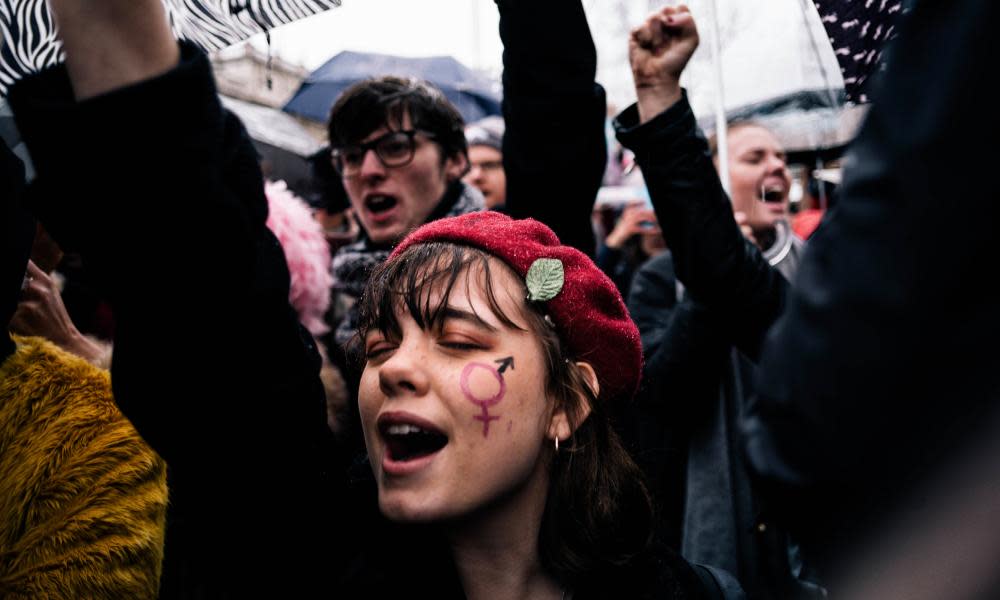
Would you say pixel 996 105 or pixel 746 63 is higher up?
pixel 996 105

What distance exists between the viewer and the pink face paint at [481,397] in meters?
1.26

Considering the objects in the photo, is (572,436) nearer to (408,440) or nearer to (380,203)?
(408,440)

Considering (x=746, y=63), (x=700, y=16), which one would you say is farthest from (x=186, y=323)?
(x=746, y=63)

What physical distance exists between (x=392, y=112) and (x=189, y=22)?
1229 mm

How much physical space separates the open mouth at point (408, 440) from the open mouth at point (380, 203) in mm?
1281

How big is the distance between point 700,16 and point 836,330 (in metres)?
1.89

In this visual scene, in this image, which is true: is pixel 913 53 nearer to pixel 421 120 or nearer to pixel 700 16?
pixel 700 16

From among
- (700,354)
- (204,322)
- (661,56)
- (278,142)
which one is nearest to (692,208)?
(661,56)

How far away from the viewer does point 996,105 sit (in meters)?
0.61

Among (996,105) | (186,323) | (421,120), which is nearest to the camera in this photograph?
(996,105)

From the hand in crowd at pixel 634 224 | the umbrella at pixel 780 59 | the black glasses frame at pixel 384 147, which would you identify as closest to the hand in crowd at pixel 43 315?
the black glasses frame at pixel 384 147

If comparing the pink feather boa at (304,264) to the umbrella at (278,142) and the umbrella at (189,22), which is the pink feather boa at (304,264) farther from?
the umbrella at (278,142)

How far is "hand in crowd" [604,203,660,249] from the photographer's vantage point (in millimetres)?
3867

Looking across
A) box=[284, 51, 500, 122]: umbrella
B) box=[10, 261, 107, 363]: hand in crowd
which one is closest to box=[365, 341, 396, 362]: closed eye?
box=[10, 261, 107, 363]: hand in crowd
